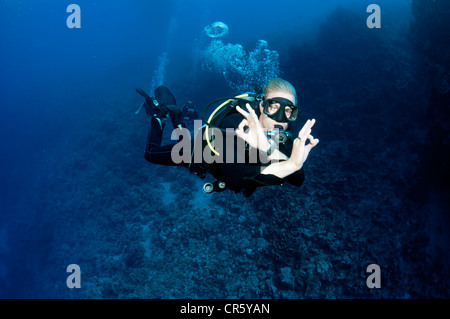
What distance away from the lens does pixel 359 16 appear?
1727 cm

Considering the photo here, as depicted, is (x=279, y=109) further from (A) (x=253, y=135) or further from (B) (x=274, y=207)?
(B) (x=274, y=207)

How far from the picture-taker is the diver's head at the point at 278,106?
2.26 meters

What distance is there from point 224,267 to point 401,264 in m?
5.44

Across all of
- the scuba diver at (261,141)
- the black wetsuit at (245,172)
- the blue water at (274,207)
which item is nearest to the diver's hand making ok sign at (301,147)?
the scuba diver at (261,141)

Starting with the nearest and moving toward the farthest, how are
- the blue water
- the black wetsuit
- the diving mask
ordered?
the black wetsuit < the diving mask < the blue water

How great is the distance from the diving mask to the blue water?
226 inches

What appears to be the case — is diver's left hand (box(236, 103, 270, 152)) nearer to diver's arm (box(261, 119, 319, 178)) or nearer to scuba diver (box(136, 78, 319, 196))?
scuba diver (box(136, 78, 319, 196))

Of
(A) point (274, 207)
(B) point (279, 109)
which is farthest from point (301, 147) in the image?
(A) point (274, 207)

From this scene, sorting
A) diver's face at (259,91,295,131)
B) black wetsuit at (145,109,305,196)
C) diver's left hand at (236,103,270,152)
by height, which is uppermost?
diver's face at (259,91,295,131)

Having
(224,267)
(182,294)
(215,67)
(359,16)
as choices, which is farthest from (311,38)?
(182,294)

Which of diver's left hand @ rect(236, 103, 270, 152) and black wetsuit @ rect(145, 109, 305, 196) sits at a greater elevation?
diver's left hand @ rect(236, 103, 270, 152)

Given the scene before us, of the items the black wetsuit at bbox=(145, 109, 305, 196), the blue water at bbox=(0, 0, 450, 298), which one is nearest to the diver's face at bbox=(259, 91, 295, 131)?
the black wetsuit at bbox=(145, 109, 305, 196)

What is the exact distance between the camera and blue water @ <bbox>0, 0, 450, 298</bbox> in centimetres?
650

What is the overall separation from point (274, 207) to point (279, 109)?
19.8 ft
